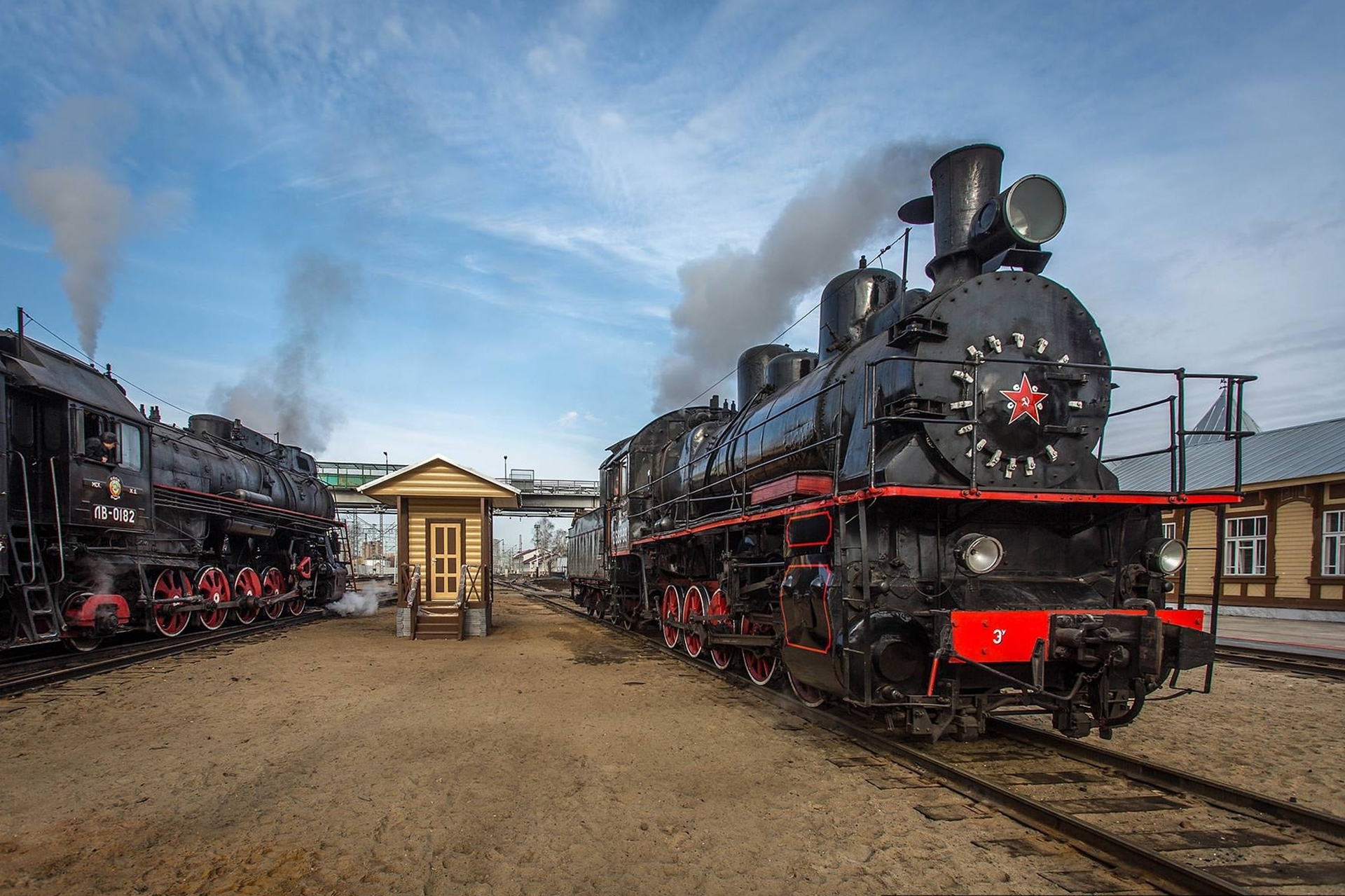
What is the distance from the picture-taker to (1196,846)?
4.03m

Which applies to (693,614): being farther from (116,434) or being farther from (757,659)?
(116,434)

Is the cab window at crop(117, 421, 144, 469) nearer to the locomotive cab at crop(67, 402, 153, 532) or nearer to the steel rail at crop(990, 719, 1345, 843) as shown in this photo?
the locomotive cab at crop(67, 402, 153, 532)

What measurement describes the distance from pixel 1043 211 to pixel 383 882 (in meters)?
6.64

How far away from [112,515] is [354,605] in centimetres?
1185

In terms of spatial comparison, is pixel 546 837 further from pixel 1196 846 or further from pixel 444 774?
pixel 1196 846

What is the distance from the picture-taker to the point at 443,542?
1502 cm

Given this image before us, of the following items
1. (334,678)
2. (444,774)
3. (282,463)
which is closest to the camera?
(444,774)

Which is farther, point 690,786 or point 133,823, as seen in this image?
point 690,786

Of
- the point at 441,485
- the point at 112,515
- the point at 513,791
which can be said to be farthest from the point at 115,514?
the point at 513,791

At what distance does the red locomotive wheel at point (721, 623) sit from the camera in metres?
8.85

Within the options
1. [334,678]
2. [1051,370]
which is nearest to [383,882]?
[1051,370]

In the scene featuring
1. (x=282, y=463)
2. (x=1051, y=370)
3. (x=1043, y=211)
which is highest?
(x=1043, y=211)

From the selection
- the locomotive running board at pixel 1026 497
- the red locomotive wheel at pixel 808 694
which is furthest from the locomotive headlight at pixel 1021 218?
the red locomotive wheel at pixel 808 694

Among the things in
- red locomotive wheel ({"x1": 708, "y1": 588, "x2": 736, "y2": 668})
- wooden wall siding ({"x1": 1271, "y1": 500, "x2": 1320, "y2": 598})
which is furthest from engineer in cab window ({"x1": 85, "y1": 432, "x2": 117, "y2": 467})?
wooden wall siding ({"x1": 1271, "y1": 500, "x2": 1320, "y2": 598})
